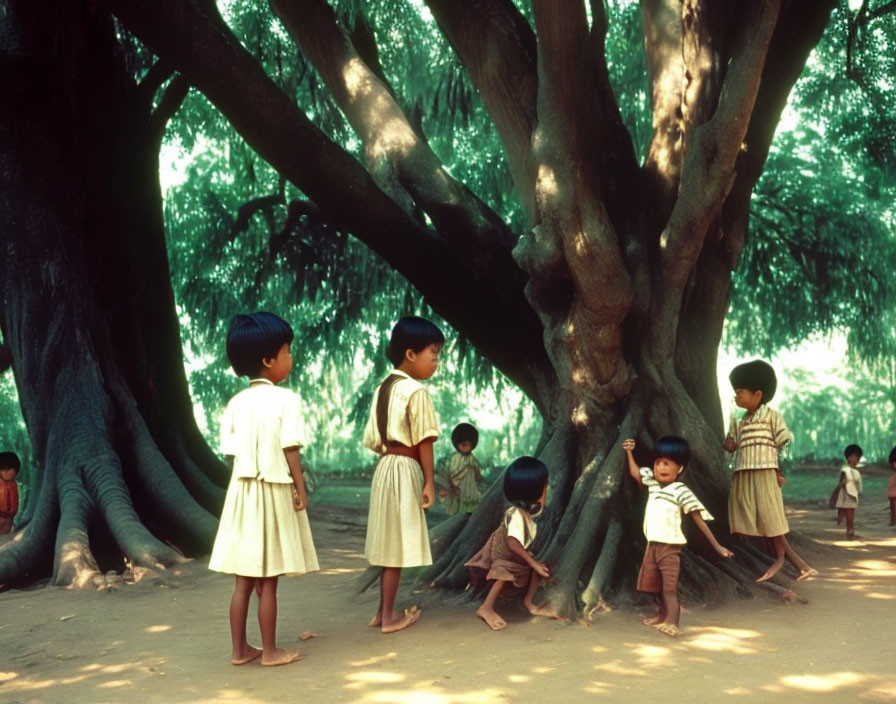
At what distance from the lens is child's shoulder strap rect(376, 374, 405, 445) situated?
5035 mm

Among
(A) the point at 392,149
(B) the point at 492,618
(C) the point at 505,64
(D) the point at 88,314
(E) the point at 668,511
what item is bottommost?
(B) the point at 492,618

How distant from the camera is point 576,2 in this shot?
563 cm

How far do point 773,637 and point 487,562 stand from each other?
1.47 m

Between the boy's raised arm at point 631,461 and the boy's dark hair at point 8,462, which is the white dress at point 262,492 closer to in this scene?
the boy's raised arm at point 631,461

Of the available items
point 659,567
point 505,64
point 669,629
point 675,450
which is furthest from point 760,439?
point 505,64

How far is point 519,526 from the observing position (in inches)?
202

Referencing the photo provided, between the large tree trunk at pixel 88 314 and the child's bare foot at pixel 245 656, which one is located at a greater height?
the large tree trunk at pixel 88 314

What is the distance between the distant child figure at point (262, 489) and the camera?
14.7 ft

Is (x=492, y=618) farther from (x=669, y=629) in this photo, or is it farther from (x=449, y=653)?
(x=669, y=629)

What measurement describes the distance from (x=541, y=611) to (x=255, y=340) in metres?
2.00

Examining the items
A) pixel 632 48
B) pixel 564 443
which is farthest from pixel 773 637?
pixel 632 48

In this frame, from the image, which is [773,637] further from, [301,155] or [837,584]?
[301,155]

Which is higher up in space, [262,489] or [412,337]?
[412,337]

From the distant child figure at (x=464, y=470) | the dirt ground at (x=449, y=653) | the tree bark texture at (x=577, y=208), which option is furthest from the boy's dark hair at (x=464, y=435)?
the dirt ground at (x=449, y=653)
